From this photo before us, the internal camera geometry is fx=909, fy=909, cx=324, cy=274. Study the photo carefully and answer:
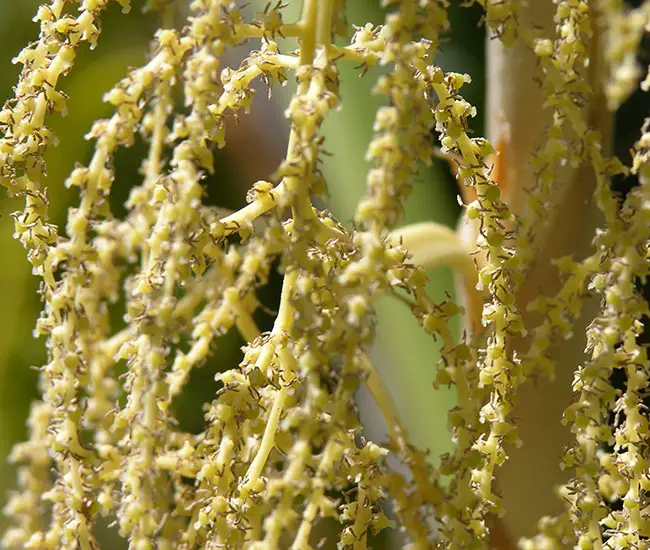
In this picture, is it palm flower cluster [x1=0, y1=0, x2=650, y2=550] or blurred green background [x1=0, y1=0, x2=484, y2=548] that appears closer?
palm flower cluster [x1=0, y1=0, x2=650, y2=550]

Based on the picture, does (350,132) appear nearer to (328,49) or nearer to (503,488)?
(503,488)

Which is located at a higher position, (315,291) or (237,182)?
(237,182)

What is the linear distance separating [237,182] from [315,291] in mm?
1343

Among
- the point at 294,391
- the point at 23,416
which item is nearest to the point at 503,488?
the point at 294,391

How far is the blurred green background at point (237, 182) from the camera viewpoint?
1.14 m

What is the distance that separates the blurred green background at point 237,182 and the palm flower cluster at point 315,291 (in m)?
0.46

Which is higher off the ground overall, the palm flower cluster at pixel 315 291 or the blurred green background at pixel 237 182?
the blurred green background at pixel 237 182

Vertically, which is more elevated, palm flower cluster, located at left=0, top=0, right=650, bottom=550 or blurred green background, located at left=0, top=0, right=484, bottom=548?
blurred green background, located at left=0, top=0, right=484, bottom=548

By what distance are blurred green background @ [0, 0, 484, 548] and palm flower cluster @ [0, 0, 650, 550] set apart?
0.46m

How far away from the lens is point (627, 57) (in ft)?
1.54

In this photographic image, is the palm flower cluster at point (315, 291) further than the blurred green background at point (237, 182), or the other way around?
the blurred green background at point (237, 182)

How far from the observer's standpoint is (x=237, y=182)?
188cm

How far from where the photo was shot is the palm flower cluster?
1.71 ft

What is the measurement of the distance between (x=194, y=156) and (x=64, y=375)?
0.19 metres
